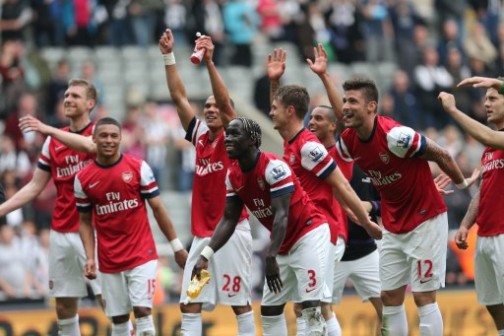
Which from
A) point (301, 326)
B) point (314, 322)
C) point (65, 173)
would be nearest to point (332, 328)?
point (301, 326)

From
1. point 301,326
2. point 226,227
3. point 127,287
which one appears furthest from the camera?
point 127,287

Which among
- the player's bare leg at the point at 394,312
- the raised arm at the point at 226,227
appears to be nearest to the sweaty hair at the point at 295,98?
the raised arm at the point at 226,227

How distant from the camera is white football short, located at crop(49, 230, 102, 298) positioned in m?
15.0

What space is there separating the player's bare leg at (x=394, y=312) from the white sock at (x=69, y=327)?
375cm

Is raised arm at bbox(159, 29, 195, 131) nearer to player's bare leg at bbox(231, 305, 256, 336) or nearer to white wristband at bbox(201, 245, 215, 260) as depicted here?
white wristband at bbox(201, 245, 215, 260)

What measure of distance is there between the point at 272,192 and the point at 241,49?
602 inches

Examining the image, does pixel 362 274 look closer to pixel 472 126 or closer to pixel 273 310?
pixel 273 310

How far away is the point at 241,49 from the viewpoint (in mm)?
27438

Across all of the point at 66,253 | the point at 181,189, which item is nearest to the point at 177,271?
the point at 181,189

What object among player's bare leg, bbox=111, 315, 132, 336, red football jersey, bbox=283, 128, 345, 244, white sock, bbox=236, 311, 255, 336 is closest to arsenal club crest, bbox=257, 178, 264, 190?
red football jersey, bbox=283, 128, 345, 244

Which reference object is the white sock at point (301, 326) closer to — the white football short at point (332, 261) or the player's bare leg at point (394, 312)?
the white football short at point (332, 261)

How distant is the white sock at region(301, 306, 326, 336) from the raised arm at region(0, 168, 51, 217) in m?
3.99

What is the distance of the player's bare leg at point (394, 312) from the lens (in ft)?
43.9

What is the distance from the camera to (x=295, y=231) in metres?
12.9
